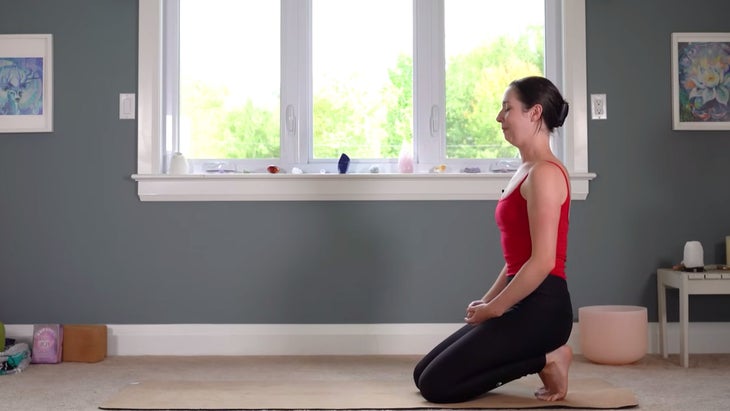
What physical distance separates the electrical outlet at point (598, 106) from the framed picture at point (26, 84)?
2418 millimetres

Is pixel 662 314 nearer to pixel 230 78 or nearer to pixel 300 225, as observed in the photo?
pixel 300 225

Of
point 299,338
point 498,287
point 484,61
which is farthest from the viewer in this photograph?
point 484,61

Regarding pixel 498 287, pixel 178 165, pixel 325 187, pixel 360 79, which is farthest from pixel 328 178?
pixel 498 287

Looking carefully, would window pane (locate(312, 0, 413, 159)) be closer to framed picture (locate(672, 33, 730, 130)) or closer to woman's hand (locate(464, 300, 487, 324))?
framed picture (locate(672, 33, 730, 130))

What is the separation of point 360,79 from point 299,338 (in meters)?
1.22

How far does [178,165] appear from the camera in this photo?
354 centimetres

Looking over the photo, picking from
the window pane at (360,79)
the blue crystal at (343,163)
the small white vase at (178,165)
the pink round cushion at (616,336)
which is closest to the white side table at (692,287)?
the pink round cushion at (616,336)

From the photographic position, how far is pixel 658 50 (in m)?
3.56

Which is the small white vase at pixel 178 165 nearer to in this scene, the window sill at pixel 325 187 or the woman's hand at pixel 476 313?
the window sill at pixel 325 187

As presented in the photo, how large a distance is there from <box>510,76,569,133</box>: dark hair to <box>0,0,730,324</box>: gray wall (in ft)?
3.71

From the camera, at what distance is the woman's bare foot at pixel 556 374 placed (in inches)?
93.8

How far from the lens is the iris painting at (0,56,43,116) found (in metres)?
3.55

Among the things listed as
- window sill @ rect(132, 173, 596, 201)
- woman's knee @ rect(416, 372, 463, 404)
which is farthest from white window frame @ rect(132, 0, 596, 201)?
woman's knee @ rect(416, 372, 463, 404)

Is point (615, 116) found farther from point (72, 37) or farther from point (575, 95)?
point (72, 37)
